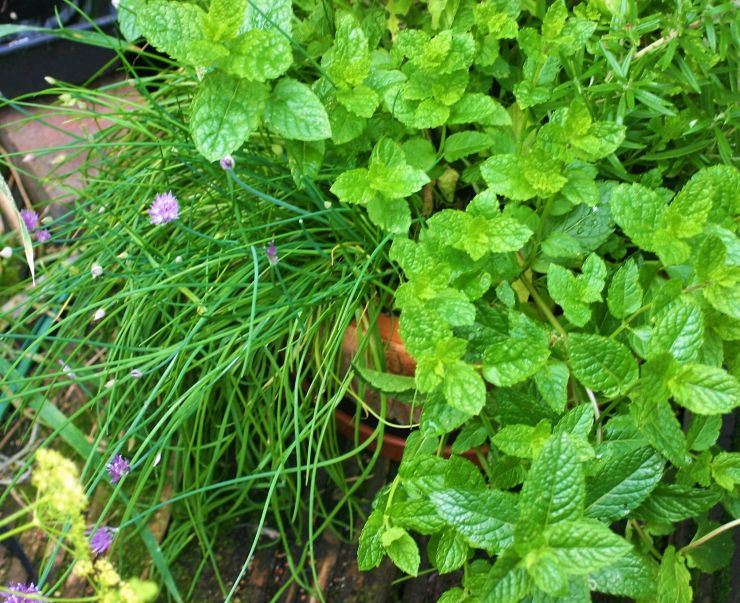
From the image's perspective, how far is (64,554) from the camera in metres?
1.16

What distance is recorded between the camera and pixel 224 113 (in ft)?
2.72

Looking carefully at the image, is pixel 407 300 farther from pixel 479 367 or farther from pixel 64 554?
pixel 64 554

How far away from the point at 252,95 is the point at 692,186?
494mm

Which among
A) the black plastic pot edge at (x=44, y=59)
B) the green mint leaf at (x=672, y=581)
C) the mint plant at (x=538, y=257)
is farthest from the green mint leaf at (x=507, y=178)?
the black plastic pot edge at (x=44, y=59)

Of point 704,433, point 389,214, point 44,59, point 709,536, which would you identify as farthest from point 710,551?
point 44,59

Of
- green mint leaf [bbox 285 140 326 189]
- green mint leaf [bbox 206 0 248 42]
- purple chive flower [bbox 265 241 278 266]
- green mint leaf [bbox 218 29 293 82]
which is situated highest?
green mint leaf [bbox 206 0 248 42]

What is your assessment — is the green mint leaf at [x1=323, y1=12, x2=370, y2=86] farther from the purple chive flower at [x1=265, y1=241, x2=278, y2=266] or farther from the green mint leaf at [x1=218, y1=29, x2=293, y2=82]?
the purple chive flower at [x1=265, y1=241, x2=278, y2=266]

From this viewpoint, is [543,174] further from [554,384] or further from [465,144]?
[554,384]

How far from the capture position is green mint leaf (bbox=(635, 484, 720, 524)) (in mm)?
757

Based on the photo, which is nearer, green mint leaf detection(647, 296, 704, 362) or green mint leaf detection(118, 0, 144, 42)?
green mint leaf detection(647, 296, 704, 362)

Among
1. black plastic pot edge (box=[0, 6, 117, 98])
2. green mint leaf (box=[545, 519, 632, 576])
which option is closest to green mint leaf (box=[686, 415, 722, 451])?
green mint leaf (box=[545, 519, 632, 576])

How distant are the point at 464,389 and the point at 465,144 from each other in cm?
36

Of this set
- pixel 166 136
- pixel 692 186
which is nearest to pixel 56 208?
pixel 166 136

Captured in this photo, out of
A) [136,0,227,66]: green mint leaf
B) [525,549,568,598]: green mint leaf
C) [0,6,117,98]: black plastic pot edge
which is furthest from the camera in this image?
[0,6,117,98]: black plastic pot edge
